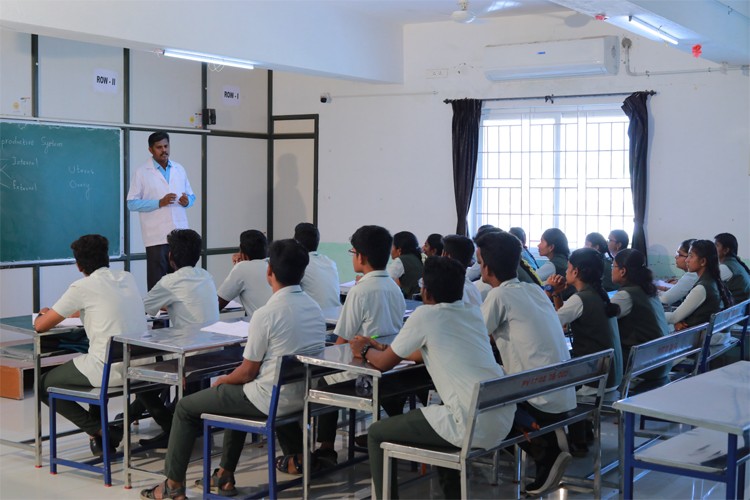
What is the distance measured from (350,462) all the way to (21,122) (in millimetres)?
4628

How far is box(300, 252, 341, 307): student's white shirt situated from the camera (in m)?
5.40

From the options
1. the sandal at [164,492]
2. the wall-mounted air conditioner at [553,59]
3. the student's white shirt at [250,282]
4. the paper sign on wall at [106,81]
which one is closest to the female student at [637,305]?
the student's white shirt at [250,282]

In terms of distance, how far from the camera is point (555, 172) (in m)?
8.61

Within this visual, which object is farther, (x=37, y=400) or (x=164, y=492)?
(x=37, y=400)

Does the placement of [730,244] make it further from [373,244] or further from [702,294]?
[373,244]

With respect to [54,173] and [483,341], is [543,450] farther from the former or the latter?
[54,173]

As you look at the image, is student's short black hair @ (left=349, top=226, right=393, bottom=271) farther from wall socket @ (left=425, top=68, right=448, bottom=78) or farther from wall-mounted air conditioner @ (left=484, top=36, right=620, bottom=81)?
wall socket @ (left=425, top=68, right=448, bottom=78)

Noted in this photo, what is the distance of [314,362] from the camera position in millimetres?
3727

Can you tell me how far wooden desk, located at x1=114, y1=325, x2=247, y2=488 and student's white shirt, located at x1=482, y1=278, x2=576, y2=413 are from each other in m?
1.29

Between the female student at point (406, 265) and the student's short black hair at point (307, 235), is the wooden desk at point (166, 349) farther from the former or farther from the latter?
the female student at point (406, 265)

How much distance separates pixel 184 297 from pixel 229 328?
0.46 meters

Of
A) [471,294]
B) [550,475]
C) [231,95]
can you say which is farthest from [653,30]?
[231,95]

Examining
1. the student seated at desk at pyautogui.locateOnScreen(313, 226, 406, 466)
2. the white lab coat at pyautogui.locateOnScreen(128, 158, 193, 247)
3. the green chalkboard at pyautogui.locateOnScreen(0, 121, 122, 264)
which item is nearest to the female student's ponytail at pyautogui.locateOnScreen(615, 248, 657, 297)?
the student seated at desk at pyautogui.locateOnScreen(313, 226, 406, 466)

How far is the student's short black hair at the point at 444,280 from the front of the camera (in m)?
3.46
